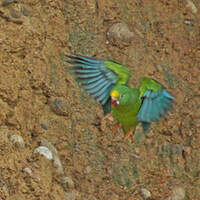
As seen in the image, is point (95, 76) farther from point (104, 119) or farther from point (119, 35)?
point (119, 35)

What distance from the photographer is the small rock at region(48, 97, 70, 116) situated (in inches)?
190

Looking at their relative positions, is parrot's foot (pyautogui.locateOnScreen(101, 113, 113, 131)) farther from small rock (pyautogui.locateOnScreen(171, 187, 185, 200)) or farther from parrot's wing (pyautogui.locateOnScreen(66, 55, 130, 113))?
small rock (pyautogui.locateOnScreen(171, 187, 185, 200))

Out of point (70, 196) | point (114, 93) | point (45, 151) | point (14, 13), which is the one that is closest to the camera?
point (114, 93)

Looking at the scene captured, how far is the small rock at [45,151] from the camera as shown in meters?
4.38

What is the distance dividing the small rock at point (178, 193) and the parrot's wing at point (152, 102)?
1333mm

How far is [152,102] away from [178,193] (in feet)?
4.78

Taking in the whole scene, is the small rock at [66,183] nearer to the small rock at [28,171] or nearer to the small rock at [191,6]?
the small rock at [28,171]

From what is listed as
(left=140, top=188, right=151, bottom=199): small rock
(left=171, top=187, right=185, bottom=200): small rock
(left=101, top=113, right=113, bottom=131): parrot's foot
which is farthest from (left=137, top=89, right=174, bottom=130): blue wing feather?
(left=171, top=187, right=185, bottom=200): small rock

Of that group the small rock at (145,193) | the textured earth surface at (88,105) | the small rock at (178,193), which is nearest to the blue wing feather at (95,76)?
the textured earth surface at (88,105)

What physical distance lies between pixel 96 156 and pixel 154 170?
0.73 metres

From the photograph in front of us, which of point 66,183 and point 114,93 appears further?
point 66,183

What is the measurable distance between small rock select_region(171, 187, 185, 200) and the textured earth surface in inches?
0.5

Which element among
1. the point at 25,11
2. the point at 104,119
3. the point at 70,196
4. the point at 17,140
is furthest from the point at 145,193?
the point at 25,11

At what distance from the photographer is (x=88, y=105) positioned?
5168 millimetres
